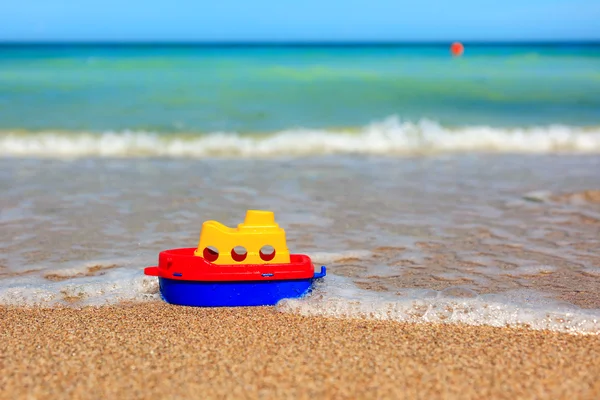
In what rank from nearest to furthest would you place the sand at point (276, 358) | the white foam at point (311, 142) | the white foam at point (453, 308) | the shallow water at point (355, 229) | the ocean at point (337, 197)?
the sand at point (276, 358)
the white foam at point (453, 308)
the shallow water at point (355, 229)
the ocean at point (337, 197)
the white foam at point (311, 142)

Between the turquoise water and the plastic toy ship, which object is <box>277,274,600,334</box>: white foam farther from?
the turquoise water

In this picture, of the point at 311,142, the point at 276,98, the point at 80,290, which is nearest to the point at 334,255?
the point at 80,290

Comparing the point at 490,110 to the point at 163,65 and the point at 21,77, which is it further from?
the point at 163,65

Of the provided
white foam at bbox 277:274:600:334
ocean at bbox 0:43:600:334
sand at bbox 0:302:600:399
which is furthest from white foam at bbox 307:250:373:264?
sand at bbox 0:302:600:399

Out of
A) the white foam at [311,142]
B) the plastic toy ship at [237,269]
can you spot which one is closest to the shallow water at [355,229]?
the plastic toy ship at [237,269]

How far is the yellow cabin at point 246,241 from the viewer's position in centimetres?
334

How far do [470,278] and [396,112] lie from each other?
34.1ft

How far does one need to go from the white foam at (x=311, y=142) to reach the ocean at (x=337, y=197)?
0.05m

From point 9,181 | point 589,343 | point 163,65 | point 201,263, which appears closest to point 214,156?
point 9,181

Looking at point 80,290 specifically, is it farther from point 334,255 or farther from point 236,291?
point 334,255

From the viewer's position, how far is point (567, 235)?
5078mm

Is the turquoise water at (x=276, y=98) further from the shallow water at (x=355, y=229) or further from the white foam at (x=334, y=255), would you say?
the white foam at (x=334, y=255)

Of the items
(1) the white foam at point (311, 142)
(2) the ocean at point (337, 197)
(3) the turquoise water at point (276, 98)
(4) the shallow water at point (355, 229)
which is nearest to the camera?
(4) the shallow water at point (355, 229)

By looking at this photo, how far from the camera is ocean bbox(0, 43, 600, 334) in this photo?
12.4 ft
